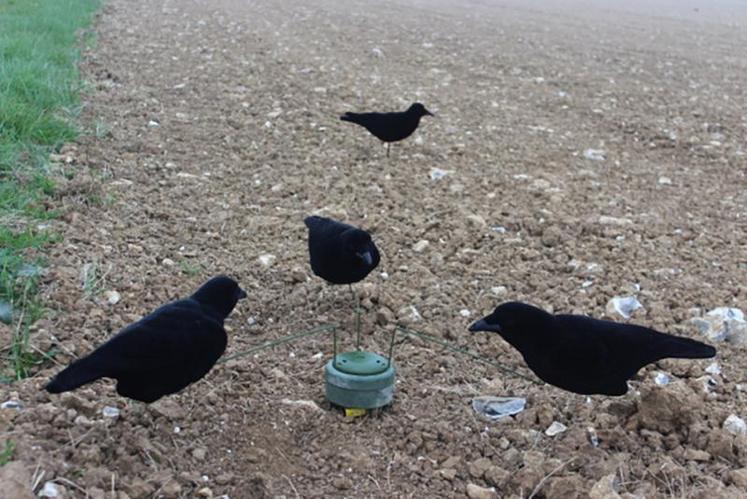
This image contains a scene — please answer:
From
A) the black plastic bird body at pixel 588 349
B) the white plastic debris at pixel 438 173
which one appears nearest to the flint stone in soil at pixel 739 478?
the black plastic bird body at pixel 588 349

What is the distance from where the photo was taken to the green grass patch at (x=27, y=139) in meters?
3.63

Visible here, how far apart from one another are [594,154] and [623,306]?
3055 mm

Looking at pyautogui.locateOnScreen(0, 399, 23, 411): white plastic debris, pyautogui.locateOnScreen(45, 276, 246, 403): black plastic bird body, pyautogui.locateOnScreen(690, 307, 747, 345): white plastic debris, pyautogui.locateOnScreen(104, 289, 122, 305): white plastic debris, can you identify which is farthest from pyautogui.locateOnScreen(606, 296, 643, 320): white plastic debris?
pyautogui.locateOnScreen(0, 399, 23, 411): white plastic debris

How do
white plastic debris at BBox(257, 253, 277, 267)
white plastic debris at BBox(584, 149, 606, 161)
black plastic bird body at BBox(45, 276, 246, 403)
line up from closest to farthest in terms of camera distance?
black plastic bird body at BBox(45, 276, 246, 403) → white plastic debris at BBox(257, 253, 277, 267) → white plastic debris at BBox(584, 149, 606, 161)

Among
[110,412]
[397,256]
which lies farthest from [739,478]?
[397,256]

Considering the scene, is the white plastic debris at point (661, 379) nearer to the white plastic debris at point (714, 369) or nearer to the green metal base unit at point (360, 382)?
the white plastic debris at point (714, 369)

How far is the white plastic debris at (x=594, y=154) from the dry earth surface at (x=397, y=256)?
4 centimetres

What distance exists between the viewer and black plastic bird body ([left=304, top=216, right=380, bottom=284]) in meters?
3.96

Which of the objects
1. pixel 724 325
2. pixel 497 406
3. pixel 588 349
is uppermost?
pixel 588 349

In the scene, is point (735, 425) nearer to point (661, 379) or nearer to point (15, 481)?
point (661, 379)

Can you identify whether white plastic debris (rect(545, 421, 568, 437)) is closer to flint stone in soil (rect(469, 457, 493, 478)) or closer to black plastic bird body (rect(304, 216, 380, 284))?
flint stone in soil (rect(469, 457, 493, 478))

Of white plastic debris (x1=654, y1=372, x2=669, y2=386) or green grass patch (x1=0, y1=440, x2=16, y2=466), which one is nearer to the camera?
green grass patch (x1=0, y1=440, x2=16, y2=466)

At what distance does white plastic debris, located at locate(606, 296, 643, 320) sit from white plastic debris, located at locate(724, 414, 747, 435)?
997 millimetres

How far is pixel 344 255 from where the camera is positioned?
3.96m
